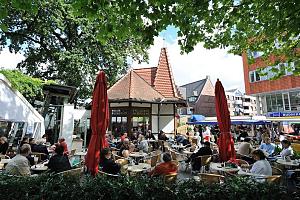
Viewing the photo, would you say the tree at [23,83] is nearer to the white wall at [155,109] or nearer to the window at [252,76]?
the white wall at [155,109]

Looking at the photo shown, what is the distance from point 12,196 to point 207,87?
5854 cm

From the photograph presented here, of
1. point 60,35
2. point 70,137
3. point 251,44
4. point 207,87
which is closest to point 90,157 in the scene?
point 251,44

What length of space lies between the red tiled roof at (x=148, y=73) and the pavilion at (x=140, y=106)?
0.95 m

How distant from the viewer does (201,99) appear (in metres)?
57.2

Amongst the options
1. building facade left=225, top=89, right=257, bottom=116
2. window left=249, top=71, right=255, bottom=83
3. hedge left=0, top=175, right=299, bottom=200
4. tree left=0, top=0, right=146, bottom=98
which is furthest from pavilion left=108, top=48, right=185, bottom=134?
building facade left=225, top=89, right=257, bottom=116

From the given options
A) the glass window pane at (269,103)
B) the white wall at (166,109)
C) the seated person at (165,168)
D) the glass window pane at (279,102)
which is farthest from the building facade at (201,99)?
the seated person at (165,168)

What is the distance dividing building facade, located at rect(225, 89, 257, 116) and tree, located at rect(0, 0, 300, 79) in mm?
77014

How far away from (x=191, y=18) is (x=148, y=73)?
1752cm

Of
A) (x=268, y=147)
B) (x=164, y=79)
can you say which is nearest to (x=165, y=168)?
(x=268, y=147)

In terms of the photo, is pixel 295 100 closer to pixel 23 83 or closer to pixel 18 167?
pixel 23 83

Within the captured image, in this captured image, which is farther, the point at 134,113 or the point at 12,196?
the point at 134,113

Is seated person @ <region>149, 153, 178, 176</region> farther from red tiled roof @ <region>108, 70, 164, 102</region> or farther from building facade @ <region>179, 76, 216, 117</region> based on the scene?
building facade @ <region>179, 76, 216, 117</region>

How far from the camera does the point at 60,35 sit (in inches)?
897

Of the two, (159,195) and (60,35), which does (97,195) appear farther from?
(60,35)
